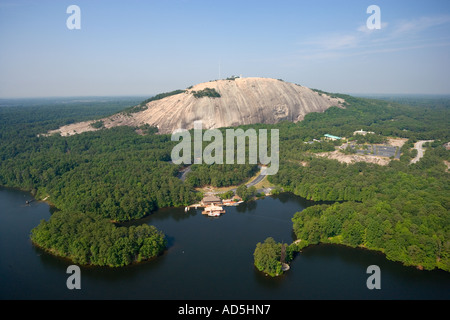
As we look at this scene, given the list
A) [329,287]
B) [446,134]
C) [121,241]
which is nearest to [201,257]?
[121,241]

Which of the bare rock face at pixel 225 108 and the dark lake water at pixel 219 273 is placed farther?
the bare rock face at pixel 225 108

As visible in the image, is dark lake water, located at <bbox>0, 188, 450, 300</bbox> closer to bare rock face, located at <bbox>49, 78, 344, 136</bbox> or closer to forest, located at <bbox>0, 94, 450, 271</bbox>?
forest, located at <bbox>0, 94, 450, 271</bbox>

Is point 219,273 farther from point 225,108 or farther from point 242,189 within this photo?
point 225,108

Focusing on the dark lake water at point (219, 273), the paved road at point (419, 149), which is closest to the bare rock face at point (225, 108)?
the paved road at point (419, 149)

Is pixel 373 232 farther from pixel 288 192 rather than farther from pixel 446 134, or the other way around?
Answer: pixel 446 134

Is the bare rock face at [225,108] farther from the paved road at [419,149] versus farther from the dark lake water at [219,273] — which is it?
the dark lake water at [219,273]

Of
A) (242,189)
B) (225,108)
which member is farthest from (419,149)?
(225,108)
